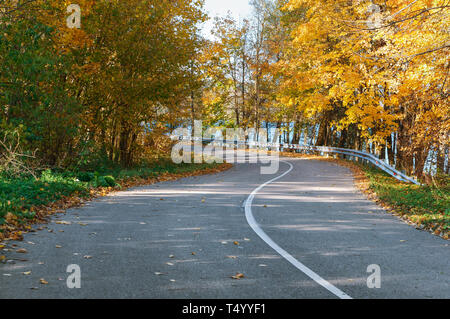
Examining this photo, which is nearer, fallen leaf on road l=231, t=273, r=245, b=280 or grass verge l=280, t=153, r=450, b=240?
fallen leaf on road l=231, t=273, r=245, b=280

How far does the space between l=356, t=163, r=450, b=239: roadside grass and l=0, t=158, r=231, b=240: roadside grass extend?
8.69m

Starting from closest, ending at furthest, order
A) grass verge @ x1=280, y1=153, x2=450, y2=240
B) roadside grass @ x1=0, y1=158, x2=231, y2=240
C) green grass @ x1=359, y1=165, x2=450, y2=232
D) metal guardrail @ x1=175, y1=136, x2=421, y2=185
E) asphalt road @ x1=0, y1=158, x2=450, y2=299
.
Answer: asphalt road @ x1=0, y1=158, x2=450, y2=299 < roadside grass @ x1=0, y1=158, x2=231, y2=240 < grass verge @ x1=280, y1=153, x2=450, y2=240 < green grass @ x1=359, y1=165, x2=450, y2=232 < metal guardrail @ x1=175, y1=136, x2=421, y2=185

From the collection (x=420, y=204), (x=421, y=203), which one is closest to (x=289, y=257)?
(x=420, y=204)

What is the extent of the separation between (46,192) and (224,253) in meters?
6.68

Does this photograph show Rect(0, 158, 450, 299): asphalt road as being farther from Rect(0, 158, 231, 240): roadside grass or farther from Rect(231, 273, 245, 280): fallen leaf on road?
Rect(0, 158, 231, 240): roadside grass

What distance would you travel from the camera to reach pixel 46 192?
11.7m

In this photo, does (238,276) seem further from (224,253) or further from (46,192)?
(46,192)

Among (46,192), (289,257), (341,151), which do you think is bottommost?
(289,257)

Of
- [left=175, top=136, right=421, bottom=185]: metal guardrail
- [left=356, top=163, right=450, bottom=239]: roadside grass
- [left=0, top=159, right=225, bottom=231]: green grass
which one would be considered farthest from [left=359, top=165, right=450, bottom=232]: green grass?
[left=0, top=159, right=225, bottom=231]: green grass

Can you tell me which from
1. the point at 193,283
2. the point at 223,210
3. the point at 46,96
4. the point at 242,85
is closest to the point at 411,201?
the point at 223,210

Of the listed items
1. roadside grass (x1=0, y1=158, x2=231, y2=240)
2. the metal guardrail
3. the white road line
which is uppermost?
the metal guardrail

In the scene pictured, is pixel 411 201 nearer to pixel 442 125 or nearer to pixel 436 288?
pixel 442 125

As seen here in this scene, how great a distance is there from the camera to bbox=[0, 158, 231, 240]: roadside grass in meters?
8.98

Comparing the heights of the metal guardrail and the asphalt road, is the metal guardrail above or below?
above
